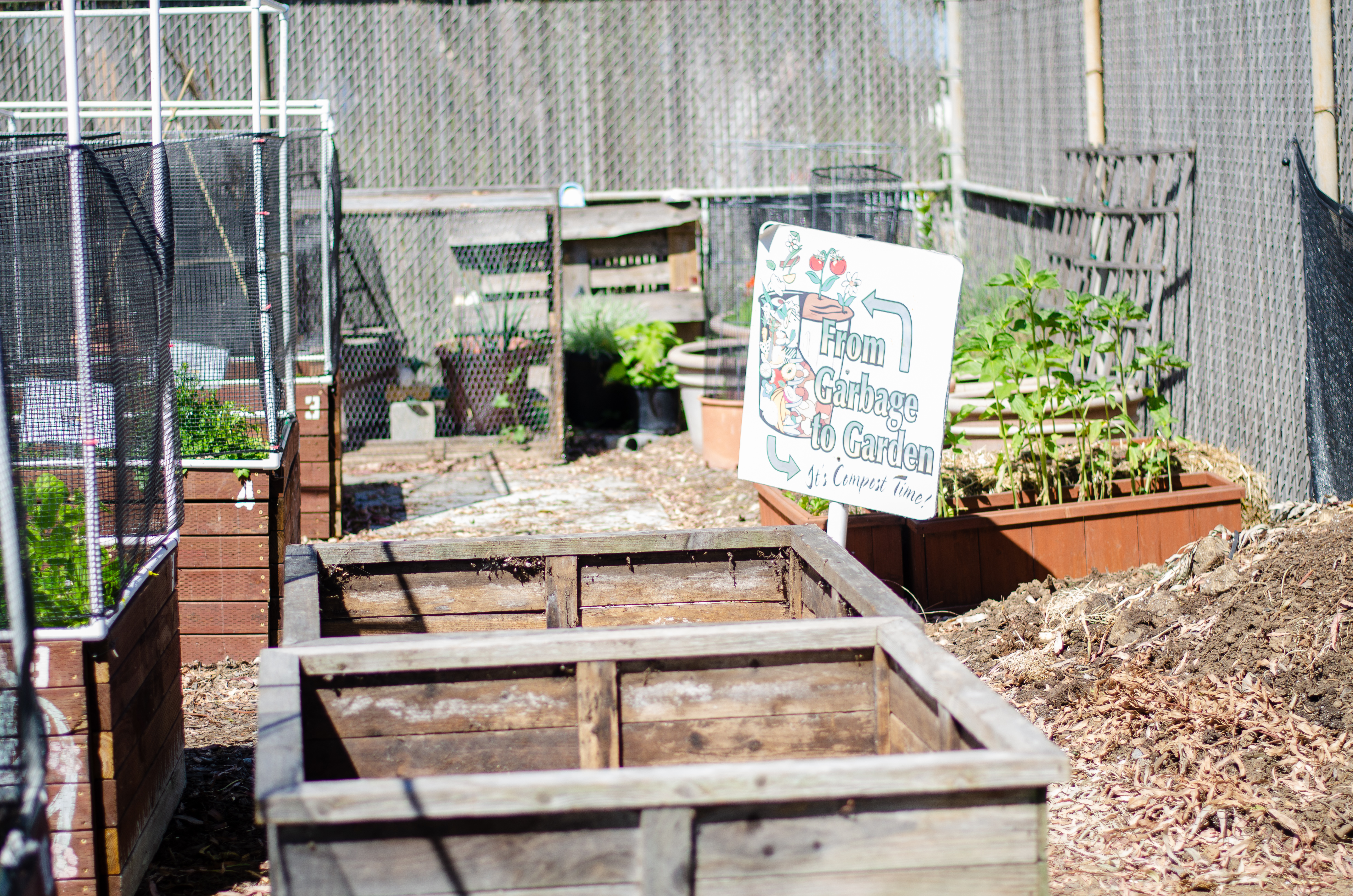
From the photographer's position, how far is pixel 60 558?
3.11 metres

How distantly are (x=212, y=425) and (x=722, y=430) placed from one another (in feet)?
13.7

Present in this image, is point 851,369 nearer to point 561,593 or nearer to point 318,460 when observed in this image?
point 561,593

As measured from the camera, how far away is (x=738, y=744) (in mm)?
2744

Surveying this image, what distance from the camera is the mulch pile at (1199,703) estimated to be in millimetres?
3215

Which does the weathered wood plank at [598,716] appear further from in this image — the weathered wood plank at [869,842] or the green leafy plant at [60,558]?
the green leafy plant at [60,558]

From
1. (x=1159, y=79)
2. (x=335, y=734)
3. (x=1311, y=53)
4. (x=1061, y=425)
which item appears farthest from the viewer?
(x=1159, y=79)

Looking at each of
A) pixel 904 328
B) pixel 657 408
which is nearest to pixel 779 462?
pixel 904 328

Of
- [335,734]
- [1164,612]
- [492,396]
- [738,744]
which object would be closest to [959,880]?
[738,744]

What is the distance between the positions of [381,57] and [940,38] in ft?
17.2

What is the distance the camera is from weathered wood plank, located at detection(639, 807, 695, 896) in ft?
6.34

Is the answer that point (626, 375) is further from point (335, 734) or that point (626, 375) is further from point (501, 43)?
point (335, 734)

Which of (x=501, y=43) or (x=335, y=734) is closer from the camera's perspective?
(x=335, y=734)

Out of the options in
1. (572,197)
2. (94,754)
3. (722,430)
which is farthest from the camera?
(572,197)

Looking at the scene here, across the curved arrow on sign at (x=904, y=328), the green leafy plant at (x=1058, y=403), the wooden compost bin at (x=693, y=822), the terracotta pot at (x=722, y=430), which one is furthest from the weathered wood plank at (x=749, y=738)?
the terracotta pot at (x=722, y=430)
